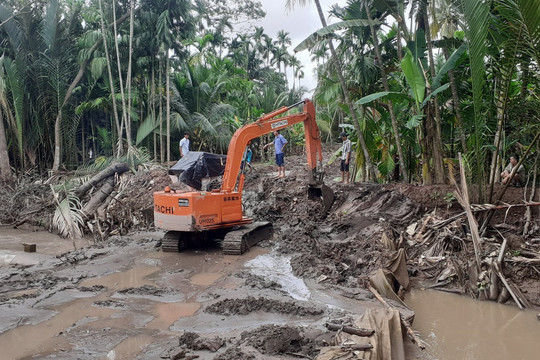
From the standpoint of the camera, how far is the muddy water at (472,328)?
17.4 feet

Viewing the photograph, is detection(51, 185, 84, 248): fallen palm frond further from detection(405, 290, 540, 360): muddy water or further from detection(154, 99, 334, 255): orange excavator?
detection(405, 290, 540, 360): muddy water

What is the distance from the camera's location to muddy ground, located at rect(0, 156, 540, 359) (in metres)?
4.75

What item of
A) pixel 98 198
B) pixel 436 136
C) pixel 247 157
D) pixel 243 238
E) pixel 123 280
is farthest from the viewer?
pixel 247 157

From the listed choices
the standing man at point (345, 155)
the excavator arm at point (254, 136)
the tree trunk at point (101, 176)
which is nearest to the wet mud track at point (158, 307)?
the excavator arm at point (254, 136)

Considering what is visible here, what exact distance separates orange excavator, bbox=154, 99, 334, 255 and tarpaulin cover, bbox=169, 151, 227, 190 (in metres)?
0.45

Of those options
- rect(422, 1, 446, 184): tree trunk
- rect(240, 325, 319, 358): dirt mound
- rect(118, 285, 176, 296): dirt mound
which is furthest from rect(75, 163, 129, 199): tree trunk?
rect(240, 325, 319, 358): dirt mound

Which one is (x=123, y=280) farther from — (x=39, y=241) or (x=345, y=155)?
(x=345, y=155)

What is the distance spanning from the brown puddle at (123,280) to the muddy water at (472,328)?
4.45 metres

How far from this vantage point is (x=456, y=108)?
934 cm

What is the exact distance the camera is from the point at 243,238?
895 cm

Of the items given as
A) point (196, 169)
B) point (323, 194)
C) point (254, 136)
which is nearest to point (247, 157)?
point (323, 194)

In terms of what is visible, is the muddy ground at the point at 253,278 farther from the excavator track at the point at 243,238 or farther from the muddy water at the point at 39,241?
the excavator track at the point at 243,238

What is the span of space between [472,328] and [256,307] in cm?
311

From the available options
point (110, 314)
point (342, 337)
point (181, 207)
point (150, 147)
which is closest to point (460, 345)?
point (342, 337)
